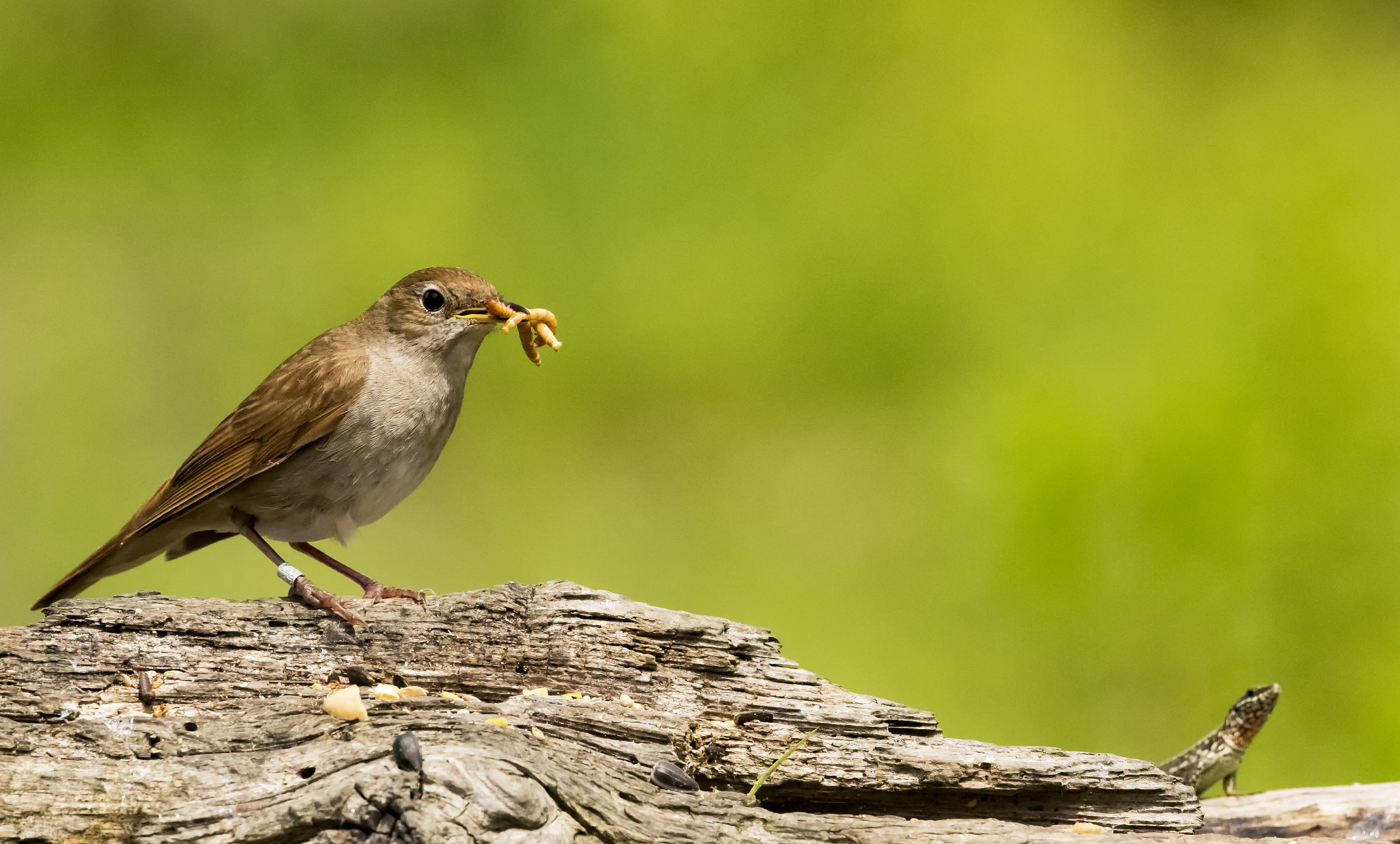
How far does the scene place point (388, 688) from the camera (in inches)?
121

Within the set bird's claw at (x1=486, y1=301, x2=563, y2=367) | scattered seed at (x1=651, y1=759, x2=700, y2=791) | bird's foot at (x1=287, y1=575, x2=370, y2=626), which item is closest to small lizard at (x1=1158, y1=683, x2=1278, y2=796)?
scattered seed at (x1=651, y1=759, x2=700, y2=791)

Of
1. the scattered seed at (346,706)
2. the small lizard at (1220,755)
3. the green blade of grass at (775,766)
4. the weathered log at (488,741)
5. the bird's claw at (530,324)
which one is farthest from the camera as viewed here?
the small lizard at (1220,755)

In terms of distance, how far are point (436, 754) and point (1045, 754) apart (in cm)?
166

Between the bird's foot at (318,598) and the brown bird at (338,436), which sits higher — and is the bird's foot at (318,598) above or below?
below

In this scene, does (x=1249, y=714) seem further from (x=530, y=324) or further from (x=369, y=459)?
(x=369, y=459)

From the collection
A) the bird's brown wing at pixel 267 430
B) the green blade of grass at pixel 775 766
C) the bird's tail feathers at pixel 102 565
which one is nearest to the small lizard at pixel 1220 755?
the green blade of grass at pixel 775 766

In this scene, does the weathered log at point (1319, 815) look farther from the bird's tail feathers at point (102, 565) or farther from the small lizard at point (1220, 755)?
the bird's tail feathers at point (102, 565)

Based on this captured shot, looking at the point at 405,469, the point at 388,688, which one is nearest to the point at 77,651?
the point at 388,688

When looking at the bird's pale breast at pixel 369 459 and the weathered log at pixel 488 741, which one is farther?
the bird's pale breast at pixel 369 459

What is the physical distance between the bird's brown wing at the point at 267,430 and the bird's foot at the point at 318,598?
0.50 metres

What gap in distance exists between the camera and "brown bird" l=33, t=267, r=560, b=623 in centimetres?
378

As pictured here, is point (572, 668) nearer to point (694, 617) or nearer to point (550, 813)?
point (694, 617)

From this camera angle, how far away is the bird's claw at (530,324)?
12.8 ft

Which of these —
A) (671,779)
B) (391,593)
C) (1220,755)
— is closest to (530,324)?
(391,593)
